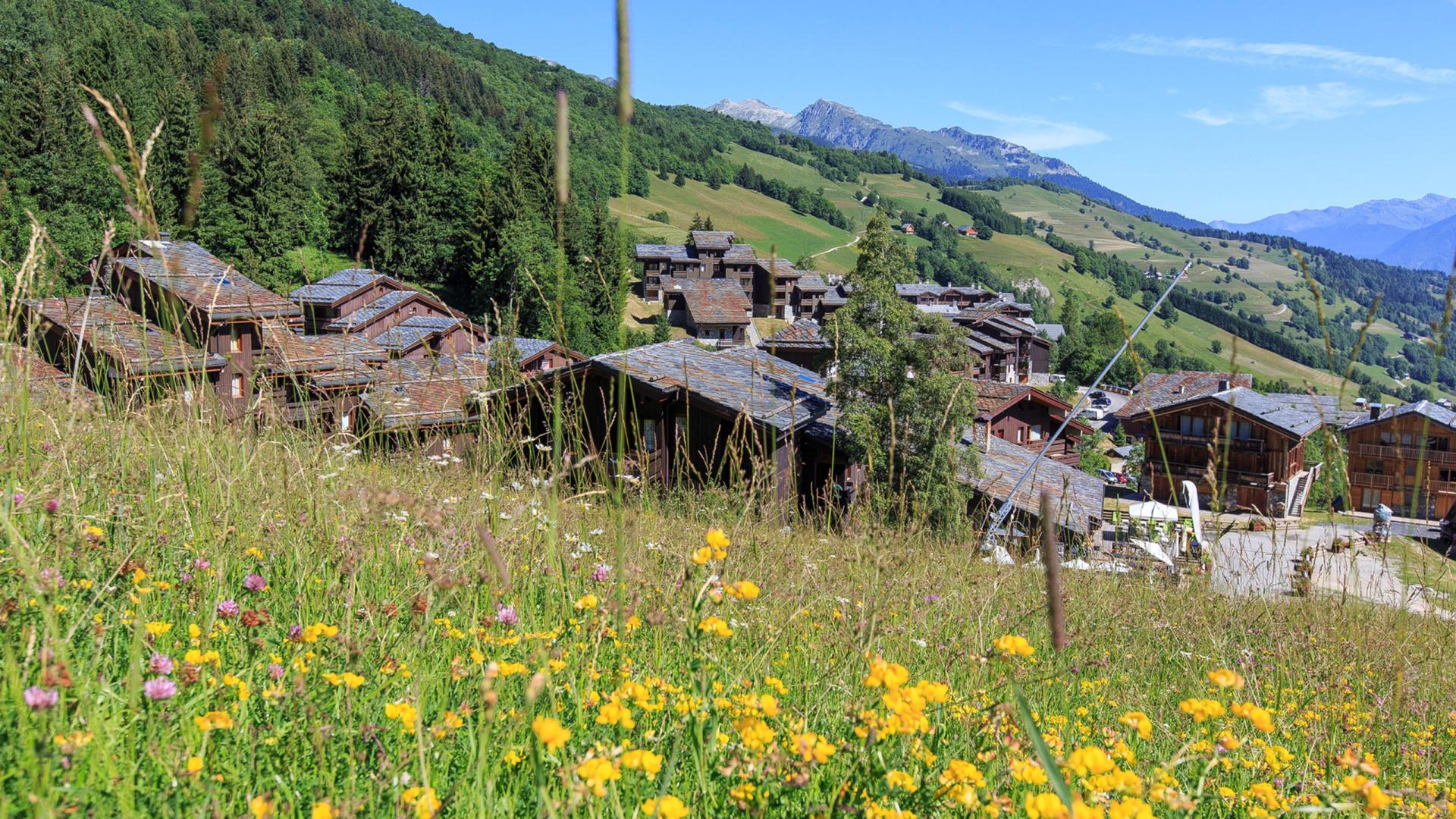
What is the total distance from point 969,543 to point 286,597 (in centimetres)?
344

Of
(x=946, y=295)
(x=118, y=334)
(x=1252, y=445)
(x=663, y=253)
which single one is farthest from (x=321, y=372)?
(x=946, y=295)

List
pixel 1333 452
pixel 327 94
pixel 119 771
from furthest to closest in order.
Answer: pixel 327 94 < pixel 1333 452 < pixel 119 771

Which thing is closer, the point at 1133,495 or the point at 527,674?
the point at 527,674

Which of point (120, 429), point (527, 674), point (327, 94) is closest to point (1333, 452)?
point (527, 674)

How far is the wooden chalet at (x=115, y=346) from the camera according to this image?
3.13m

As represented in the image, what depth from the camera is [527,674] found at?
197 centimetres

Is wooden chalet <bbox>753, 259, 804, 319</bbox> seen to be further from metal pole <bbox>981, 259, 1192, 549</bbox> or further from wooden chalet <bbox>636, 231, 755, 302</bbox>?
metal pole <bbox>981, 259, 1192, 549</bbox>

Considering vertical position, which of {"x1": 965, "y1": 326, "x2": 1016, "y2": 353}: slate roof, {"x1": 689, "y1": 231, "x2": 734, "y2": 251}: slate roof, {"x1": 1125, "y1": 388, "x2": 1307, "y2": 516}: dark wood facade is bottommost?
{"x1": 1125, "y1": 388, "x2": 1307, "y2": 516}: dark wood facade

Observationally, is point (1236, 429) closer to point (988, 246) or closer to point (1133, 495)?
point (1133, 495)

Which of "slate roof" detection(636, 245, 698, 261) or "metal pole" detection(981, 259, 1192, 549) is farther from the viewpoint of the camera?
"slate roof" detection(636, 245, 698, 261)

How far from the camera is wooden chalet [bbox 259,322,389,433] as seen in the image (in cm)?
376

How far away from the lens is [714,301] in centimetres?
7238

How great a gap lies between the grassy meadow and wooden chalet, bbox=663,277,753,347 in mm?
63953

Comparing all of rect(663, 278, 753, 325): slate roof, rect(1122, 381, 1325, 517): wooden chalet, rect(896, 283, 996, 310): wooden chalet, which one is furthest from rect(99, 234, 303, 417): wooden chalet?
rect(896, 283, 996, 310): wooden chalet
